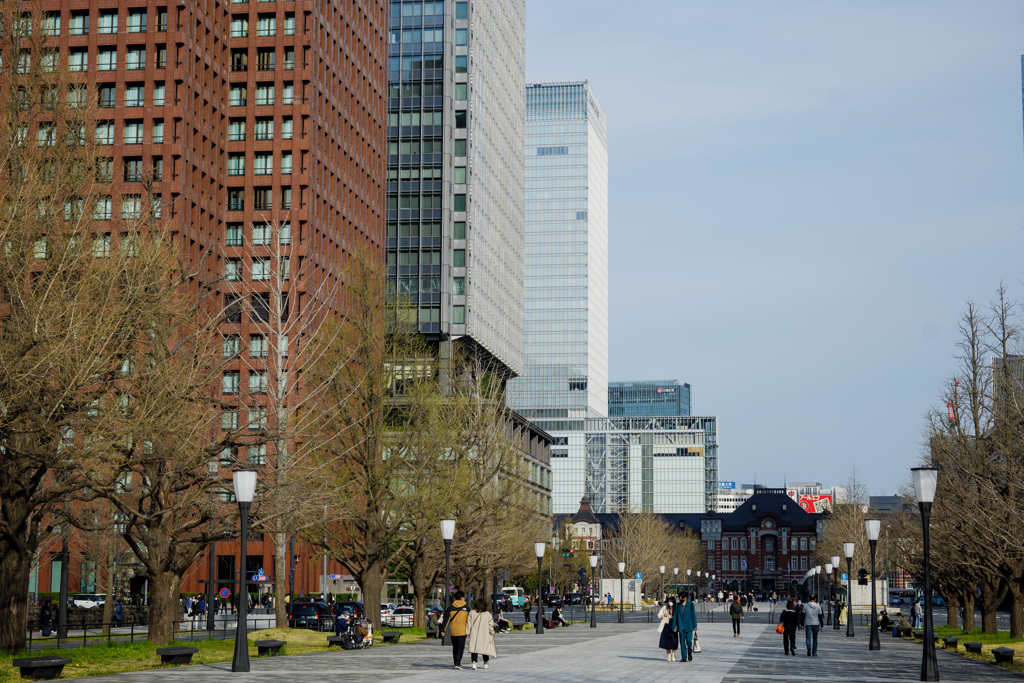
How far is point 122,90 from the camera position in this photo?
8044cm

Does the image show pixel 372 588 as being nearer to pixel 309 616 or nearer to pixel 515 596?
pixel 309 616

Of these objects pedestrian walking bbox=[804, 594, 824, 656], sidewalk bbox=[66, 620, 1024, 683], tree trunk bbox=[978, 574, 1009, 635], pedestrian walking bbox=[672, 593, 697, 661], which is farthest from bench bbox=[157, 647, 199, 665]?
tree trunk bbox=[978, 574, 1009, 635]

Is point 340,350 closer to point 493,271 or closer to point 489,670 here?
point 489,670

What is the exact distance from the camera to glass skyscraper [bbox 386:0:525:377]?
114812 millimetres

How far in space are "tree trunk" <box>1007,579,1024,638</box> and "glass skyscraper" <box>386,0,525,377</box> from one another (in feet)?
247

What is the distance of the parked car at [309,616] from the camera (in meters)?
51.8

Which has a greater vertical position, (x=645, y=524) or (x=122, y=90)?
(x=122, y=90)

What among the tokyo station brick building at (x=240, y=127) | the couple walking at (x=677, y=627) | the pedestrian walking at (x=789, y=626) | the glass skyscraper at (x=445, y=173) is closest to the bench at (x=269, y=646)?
the couple walking at (x=677, y=627)

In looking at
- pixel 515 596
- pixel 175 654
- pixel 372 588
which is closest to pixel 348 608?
pixel 372 588

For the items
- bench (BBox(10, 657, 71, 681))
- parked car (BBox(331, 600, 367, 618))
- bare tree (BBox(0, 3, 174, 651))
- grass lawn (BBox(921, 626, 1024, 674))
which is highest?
bare tree (BBox(0, 3, 174, 651))

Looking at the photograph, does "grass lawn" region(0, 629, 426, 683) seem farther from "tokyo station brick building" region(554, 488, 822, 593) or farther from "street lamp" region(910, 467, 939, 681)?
"tokyo station brick building" region(554, 488, 822, 593)

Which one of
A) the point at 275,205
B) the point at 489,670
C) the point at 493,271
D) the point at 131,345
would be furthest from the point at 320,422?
the point at 493,271

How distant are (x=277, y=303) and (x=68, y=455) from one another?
686 inches

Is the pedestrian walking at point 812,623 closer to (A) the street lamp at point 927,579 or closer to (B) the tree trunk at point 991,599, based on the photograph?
(B) the tree trunk at point 991,599
